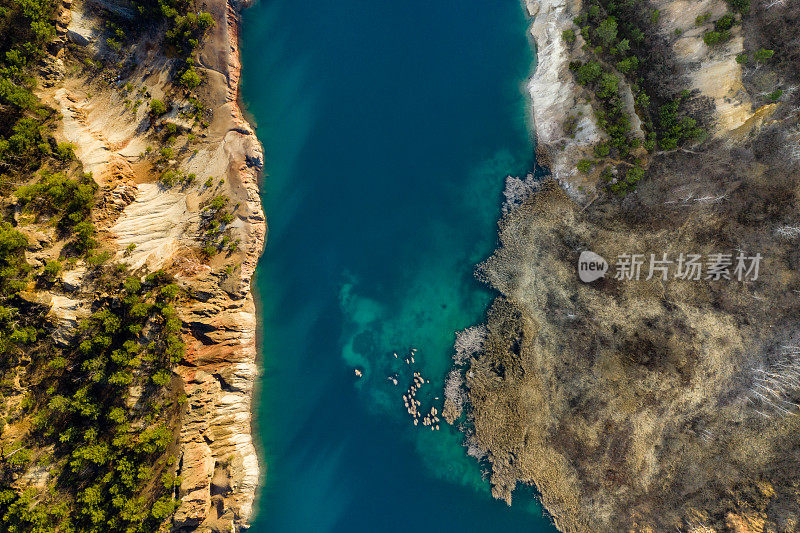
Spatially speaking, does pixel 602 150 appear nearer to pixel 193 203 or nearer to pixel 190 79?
pixel 193 203

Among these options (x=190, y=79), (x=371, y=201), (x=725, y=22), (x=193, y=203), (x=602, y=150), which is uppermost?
(x=725, y=22)

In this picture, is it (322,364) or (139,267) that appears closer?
(139,267)

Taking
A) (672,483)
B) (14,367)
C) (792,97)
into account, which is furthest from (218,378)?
(792,97)

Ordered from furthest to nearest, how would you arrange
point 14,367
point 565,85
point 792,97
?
point 565,85
point 792,97
point 14,367

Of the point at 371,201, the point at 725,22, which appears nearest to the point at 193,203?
the point at 371,201

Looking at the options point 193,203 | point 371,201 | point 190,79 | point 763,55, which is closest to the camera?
point 763,55

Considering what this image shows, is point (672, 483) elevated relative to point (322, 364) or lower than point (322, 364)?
elevated

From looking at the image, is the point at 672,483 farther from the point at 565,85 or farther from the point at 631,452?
the point at 565,85

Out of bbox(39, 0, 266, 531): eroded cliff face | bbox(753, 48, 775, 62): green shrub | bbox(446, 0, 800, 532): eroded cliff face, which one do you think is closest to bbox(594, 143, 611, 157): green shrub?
bbox(446, 0, 800, 532): eroded cliff face
